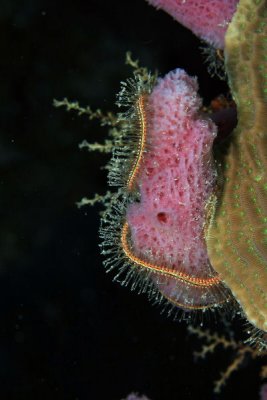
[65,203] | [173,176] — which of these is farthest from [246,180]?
[65,203]

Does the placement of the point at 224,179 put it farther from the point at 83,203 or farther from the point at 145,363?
the point at 145,363

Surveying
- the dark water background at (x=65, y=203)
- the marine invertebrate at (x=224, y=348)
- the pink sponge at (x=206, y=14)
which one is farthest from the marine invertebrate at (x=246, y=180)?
the marine invertebrate at (x=224, y=348)

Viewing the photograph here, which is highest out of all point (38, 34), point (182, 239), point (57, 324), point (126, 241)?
point (38, 34)

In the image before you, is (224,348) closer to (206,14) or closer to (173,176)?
(173,176)

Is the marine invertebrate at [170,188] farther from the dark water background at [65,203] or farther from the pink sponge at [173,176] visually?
the dark water background at [65,203]

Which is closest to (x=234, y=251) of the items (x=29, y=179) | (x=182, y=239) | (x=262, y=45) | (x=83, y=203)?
(x=182, y=239)

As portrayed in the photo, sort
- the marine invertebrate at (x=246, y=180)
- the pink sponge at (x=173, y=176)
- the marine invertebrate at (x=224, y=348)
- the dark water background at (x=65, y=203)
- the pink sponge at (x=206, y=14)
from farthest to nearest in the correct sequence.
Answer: the marine invertebrate at (x=224, y=348)
the dark water background at (x=65, y=203)
the pink sponge at (x=206, y=14)
the marine invertebrate at (x=246, y=180)
the pink sponge at (x=173, y=176)
